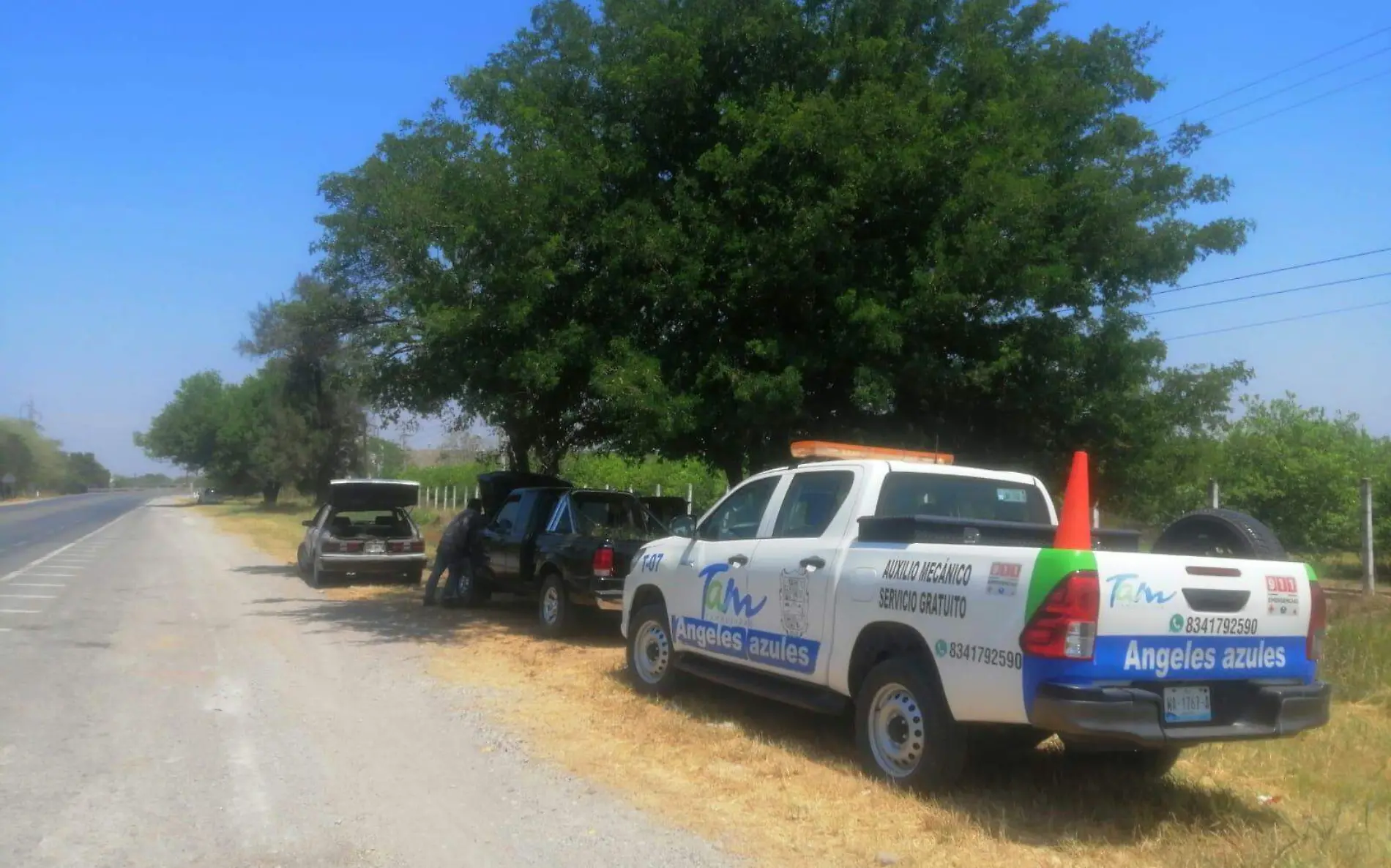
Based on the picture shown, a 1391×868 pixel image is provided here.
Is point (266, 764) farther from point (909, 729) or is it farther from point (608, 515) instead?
point (608, 515)

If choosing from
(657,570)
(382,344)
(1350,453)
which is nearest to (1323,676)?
(657,570)

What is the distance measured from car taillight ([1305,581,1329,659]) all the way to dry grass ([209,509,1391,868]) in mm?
869

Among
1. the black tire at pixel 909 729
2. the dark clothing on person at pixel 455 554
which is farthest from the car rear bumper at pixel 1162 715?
the dark clothing on person at pixel 455 554

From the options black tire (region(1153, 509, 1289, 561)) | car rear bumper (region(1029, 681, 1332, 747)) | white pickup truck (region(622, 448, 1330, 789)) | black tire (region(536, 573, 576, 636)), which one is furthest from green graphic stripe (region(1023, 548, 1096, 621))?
black tire (region(536, 573, 576, 636))

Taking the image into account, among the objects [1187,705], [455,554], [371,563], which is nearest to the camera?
[1187,705]

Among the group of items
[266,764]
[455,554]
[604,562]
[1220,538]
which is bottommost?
[266,764]

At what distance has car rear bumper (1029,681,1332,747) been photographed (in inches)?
220

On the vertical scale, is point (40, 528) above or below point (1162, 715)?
below

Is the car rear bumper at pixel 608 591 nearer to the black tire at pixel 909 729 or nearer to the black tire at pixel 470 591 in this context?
the black tire at pixel 470 591

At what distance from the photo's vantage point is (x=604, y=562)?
39.7 feet

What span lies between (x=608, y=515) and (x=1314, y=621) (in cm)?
873

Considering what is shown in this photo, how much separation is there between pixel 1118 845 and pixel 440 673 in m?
6.86

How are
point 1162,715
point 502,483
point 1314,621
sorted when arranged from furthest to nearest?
1. point 502,483
2. point 1314,621
3. point 1162,715

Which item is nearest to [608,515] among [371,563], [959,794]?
[371,563]
